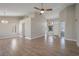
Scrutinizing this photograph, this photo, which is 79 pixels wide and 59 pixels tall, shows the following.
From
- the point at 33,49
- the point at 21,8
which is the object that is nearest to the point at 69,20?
the point at 21,8

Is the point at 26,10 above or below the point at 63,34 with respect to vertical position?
above

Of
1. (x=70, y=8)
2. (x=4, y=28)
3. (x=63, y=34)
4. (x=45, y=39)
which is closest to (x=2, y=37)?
(x=4, y=28)

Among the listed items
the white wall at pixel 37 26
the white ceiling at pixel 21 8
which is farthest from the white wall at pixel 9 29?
the white wall at pixel 37 26

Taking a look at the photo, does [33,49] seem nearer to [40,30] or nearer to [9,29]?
[9,29]

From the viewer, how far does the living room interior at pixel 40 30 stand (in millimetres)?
5718

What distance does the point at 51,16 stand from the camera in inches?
331

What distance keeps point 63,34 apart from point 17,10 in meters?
3.57

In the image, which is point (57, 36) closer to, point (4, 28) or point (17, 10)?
point (17, 10)

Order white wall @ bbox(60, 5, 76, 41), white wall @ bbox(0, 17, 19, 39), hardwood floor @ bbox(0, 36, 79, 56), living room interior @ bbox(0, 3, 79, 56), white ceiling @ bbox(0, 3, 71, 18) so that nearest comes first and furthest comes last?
hardwood floor @ bbox(0, 36, 79, 56)
living room interior @ bbox(0, 3, 79, 56)
white wall @ bbox(0, 17, 19, 39)
white ceiling @ bbox(0, 3, 71, 18)
white wall @ bbox(60, 5, 76, 41)

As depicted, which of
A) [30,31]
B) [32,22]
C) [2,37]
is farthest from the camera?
[32,22]

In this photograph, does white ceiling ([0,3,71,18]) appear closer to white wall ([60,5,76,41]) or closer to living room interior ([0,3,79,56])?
living room interior ([0,3,79,56])

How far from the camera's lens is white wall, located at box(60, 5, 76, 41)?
8.90 m

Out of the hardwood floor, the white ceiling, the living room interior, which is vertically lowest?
the hardwood floor

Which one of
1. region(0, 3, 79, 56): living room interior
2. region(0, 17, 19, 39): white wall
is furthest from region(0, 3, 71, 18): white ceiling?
region(0, 17, 19, 39): white wall
